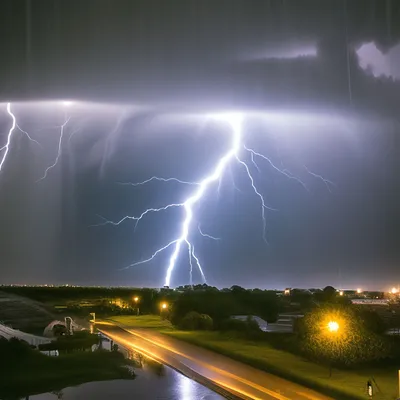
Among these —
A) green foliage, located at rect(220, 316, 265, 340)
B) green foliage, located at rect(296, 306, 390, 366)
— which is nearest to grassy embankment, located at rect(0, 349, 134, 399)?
green foliage, located at rect(296, 306, 390, 366)

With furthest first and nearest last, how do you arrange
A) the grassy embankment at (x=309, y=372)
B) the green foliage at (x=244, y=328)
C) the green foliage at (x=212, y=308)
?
the green foliage at (x=212, y=308) < the green foliage at (x=244, y=328) < the grassy embankment at (x=309, y=372)

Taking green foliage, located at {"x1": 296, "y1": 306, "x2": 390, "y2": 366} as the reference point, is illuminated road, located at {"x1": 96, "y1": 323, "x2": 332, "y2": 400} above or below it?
below

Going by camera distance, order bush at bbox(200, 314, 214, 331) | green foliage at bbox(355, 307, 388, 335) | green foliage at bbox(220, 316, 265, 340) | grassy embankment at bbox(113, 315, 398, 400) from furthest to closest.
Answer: bush at bbox(200, 314, 214, 331)
green foliage at bbox(220, 316, 265, 340)
green foliage at bbox(355, 307, 388, 335)
grassy embankment at bbox(113, 315, 398, 400)

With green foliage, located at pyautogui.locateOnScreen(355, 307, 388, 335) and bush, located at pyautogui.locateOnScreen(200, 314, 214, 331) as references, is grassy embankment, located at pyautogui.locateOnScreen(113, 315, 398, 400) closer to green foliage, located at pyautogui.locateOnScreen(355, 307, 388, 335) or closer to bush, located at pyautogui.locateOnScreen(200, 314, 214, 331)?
green foliage, located at pyautogui.locateOnScreen(355, 307, 388, 335)

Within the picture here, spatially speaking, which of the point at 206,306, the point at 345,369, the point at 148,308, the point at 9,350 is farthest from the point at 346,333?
the point at 148,308

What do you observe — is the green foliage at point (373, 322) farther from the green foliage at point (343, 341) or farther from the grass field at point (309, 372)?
the grass field at point (309, 372)

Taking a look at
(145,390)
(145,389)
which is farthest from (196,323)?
(145,390)

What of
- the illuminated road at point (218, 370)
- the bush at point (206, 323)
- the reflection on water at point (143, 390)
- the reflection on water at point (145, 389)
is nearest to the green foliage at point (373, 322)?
the illuminated road at point (218, 370)
